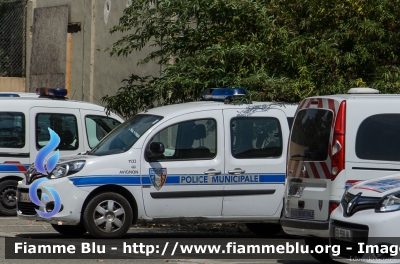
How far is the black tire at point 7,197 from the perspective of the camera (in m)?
14.2

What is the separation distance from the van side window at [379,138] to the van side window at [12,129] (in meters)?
7.18

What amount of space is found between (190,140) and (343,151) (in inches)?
117

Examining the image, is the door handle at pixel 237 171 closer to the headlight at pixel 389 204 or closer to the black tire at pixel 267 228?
the black tire at pixel 267 228

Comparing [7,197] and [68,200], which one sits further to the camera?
[7,197]

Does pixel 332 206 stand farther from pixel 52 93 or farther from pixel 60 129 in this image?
pixel 52 93

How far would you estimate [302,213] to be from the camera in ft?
29.7

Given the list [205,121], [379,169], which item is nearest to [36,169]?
[205,121]

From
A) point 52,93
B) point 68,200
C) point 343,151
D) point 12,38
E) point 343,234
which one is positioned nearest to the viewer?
point 343,234

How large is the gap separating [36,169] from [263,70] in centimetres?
389

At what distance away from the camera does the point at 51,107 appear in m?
14.3

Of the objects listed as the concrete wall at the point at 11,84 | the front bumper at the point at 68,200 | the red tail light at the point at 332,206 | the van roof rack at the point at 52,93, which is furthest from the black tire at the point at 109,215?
the concrete wall at the point at 11,84

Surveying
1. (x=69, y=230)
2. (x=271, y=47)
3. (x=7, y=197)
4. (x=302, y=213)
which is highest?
(x=271, y=47)

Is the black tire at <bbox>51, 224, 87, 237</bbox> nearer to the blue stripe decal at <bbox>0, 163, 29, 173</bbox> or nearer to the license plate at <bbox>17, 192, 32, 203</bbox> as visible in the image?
the license plate at <bbox>17, 192, 32, 203</bbox>

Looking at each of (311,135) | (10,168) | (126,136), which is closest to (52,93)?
(10,168)
